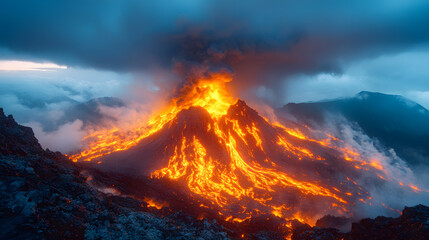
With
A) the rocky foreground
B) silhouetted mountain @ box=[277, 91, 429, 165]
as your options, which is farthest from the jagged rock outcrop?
silhouetted mountain @ box=[277, 91, 429, 165]

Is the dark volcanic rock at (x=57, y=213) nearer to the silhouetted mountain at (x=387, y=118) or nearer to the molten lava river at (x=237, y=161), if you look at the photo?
the molten lava river at (x=237, y=161)

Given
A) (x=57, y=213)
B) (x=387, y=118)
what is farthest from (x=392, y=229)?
(x=387, y=118)

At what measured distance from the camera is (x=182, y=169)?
69.4 meters

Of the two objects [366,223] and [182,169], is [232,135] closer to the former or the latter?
[182,169]

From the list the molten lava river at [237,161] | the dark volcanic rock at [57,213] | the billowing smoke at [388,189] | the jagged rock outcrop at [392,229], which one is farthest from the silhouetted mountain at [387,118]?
the dark volcanic rock at [57,213]

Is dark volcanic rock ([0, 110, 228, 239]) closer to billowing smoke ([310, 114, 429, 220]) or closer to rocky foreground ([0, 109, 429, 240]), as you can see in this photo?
rocky foreground ([0, 109, 429, 240])

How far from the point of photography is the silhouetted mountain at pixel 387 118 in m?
139

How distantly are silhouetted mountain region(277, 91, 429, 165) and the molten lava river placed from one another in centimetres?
5531

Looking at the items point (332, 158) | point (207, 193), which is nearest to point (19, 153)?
point (207, 193)

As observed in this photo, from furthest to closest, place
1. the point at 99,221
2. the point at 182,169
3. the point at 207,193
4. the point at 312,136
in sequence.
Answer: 1. the point at 312,136
2. the point at 182,169
3. the point at 207,193
4. the point at 99,221

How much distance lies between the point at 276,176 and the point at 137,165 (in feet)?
141

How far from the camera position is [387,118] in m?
173

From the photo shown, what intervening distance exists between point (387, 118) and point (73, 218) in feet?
691

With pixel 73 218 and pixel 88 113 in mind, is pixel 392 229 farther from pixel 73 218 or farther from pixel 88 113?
pixel 88 113
